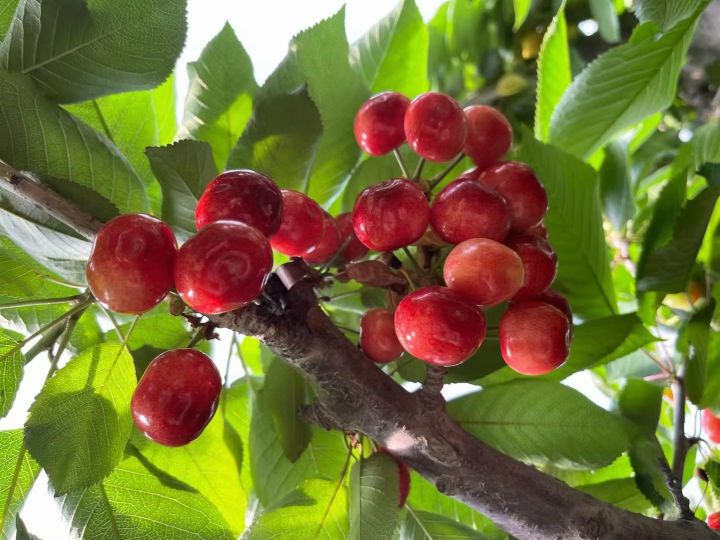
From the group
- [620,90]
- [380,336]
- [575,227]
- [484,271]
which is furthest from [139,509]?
[620,90]

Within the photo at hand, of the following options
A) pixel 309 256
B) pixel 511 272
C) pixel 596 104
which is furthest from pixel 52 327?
pixel 596 104

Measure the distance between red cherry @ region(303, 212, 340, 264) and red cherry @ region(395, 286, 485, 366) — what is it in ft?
0.41

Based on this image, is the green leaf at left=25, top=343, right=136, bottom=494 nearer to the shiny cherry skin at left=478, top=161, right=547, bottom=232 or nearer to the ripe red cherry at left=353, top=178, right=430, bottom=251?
the ripe red cherry at left=353, top=178, right=430, bottom=251

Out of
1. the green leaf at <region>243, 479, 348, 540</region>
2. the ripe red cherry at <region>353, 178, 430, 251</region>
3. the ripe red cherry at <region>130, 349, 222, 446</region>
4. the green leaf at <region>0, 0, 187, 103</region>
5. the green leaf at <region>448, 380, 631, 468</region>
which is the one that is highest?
the green leaf at <region>0, 0, 187, 103</region>

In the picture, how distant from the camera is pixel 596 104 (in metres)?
0.75

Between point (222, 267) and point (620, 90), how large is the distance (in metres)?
0.57

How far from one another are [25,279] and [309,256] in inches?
9.8

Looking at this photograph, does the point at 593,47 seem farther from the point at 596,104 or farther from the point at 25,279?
the point at 25,279

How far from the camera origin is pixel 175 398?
1.39 ft

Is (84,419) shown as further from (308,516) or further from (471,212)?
(471,212)

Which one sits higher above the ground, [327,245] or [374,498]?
[327,245]

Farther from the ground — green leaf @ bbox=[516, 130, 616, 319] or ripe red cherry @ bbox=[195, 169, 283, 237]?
ripe red cherry @ bbox=[195, 169, 283, 237]

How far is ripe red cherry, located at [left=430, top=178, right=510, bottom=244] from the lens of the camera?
479mm

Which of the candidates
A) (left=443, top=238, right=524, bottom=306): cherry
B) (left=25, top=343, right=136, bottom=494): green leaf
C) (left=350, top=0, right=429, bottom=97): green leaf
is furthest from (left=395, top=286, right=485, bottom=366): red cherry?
(left=350, top=0, right=429, bottom=97): green leaf
